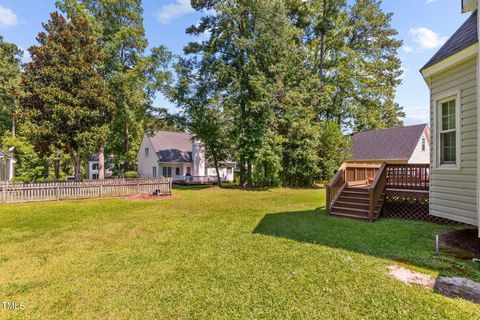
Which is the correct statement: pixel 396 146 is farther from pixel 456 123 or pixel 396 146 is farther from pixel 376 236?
pixel 376 236

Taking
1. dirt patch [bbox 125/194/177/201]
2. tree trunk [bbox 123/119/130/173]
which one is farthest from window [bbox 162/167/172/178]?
dirt patch [bbox 125/194/177/201]

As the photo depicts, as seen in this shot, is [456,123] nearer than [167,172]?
Yes

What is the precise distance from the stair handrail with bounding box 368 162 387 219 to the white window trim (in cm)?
209

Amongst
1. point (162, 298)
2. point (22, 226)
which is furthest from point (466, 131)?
point (22, 226)

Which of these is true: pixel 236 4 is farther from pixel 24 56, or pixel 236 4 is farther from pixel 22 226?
pixel 24 56

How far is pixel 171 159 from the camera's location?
96.3 feet

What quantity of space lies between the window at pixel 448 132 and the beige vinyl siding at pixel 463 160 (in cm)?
31

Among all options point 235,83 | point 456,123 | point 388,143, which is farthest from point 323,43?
point 456,123

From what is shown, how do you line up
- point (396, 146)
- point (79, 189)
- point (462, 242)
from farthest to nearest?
point (396, 146)
point (79, 189)
point (462, 242)

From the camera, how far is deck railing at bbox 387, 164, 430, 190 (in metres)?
8.73

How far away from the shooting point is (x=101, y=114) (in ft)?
55.3

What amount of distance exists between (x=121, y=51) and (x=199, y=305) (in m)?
23.4

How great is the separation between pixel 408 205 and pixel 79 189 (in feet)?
53.6

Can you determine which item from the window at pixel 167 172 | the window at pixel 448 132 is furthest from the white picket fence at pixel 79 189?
the window at pixel 448 132
